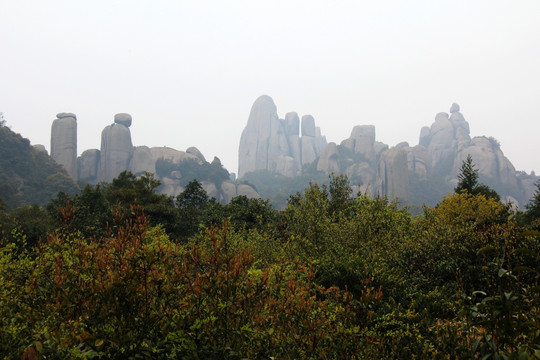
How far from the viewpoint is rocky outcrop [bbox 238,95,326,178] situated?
475 feet

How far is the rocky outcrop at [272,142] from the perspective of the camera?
14488 cm

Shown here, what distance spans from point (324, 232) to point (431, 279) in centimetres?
360

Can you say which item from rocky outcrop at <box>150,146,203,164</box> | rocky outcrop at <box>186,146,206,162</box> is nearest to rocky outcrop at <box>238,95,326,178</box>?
rocky outcrop at <box>186,146,206,162</box>

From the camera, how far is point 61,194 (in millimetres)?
37094

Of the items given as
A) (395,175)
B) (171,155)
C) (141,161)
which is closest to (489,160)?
(395,175)

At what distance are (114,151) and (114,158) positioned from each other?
197 cm

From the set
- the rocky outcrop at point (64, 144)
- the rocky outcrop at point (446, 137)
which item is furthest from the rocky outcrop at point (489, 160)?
the rocky outcrop at point (64, 144)

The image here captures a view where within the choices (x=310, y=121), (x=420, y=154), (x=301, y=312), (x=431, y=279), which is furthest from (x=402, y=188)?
(x=301, y=312)

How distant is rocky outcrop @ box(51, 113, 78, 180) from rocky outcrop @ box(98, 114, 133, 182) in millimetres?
7302

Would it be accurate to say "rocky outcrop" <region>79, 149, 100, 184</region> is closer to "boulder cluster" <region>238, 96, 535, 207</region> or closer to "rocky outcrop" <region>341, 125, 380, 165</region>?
"boulder cluster" <region>238, 96, 535, 207</region>

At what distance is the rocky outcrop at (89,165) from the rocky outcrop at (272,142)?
69.2m

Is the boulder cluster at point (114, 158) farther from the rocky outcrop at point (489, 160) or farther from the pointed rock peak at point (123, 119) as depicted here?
the rocky outcrop at point (489, 160)

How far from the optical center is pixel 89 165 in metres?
88.1

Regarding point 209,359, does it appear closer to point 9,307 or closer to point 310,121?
point 9,307
